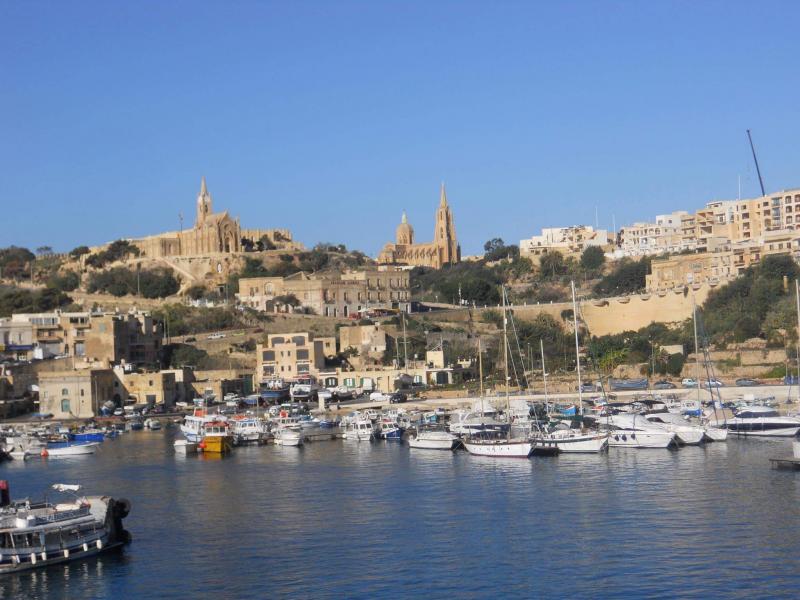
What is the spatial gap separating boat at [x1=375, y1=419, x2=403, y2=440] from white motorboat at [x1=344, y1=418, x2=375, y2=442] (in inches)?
9.3

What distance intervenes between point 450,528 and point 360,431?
706 inches

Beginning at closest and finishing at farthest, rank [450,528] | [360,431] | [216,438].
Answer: [450,528] → [216,438] → [360,431]

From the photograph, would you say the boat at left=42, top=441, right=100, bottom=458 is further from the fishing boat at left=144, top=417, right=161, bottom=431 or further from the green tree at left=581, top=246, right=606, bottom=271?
the green tree at left=581, top=246, right=606, bottom=271

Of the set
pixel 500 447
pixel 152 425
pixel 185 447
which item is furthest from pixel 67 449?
pixel 500 447

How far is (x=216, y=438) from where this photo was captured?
40969 millimetres

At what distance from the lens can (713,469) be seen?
105 ft

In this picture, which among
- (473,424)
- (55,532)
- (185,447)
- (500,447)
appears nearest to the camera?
(55,532)

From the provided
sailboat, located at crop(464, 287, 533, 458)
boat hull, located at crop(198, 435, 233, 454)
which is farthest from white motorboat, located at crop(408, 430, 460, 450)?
boat hull, located at crop(198, 435, 233, 454)

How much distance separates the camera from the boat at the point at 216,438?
40.8 meters

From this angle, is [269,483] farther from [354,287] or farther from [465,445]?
[354,287]

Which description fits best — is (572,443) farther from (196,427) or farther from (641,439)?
(196,427)

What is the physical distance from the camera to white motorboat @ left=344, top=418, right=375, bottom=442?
43.5m

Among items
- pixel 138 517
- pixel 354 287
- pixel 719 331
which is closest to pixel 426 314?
pixel 354 287

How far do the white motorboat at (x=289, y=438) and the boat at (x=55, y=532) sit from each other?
1756 centimetres
